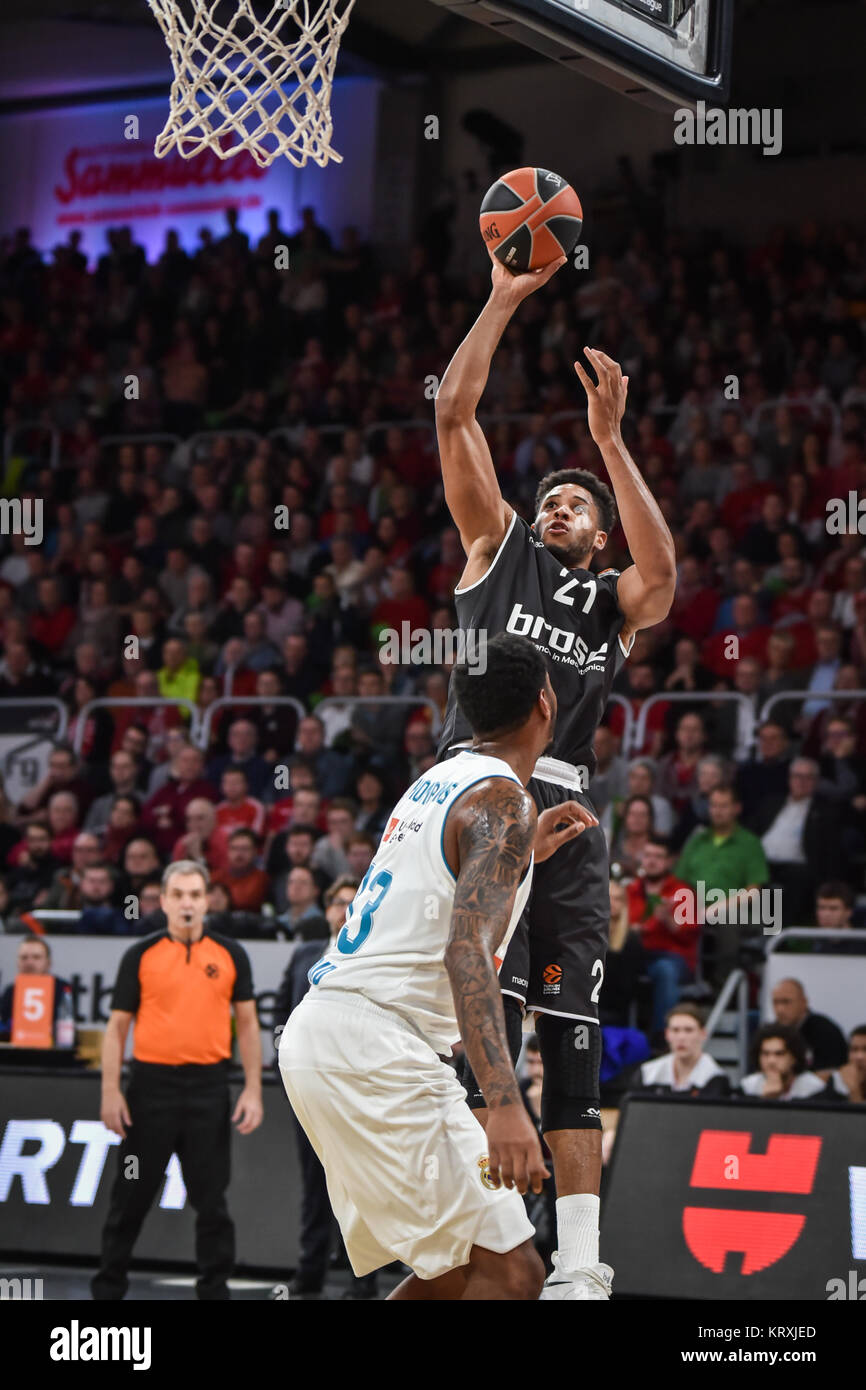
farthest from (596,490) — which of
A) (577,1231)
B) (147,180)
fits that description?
(147,180)

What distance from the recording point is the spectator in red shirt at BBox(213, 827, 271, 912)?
12.3 m

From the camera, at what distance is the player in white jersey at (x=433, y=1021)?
4496mm

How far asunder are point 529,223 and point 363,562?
31.1 ft

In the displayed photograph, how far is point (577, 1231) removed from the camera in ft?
17.8

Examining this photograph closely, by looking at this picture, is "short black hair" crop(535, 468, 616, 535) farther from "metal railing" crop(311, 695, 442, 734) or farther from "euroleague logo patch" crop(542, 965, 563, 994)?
"metal railing" crop(311, 695, 442, 734)

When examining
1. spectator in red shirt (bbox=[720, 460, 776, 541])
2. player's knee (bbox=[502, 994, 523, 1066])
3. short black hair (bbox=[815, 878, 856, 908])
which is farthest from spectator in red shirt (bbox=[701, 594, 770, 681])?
player's knee (bbox=[502, 994, 523, 1066])

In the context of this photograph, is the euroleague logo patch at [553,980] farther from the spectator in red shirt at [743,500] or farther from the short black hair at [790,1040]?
the spectator in red shirt at [743,500]

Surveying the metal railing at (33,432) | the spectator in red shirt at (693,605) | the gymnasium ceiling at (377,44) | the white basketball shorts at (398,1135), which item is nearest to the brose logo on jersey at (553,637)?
the white basketball shorts at (398,1135)

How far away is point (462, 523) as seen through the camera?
590cm

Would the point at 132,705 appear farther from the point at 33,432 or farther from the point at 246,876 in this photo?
the point at 33,432

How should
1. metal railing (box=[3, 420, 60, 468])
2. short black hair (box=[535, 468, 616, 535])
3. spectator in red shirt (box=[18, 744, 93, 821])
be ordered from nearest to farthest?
short black hair (box=[535, 468, 616, 535]) < spectator in red shirt (box=[18, 744, 93, 821]) < metal railing (box=[3, 420, 60, 468])

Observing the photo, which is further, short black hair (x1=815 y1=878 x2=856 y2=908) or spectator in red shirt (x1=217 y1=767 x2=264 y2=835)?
spectator in red shirt (x1=217 y1=767 x2=264 y2=835)

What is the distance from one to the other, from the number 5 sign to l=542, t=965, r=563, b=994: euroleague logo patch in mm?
6279
